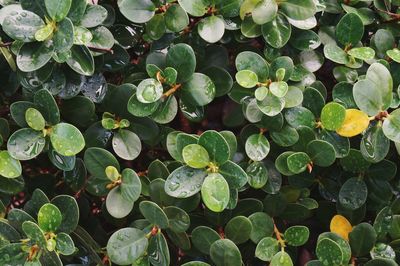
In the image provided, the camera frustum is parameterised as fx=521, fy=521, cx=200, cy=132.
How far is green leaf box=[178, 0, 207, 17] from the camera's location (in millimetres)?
1061

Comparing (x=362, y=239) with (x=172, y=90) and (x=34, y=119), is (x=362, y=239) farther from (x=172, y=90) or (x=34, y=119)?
(x=34, y=119)

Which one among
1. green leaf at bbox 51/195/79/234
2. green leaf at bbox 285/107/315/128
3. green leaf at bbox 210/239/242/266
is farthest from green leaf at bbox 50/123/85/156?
green leaf at bbox 285/107/315/128

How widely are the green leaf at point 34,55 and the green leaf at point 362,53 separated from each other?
2.10ft

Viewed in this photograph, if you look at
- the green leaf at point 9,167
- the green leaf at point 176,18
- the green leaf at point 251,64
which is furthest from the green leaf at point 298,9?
the green leaf at point 9,167

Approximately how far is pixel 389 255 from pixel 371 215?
16 centimetres

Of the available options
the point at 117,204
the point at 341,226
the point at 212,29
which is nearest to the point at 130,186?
the point at 117,204

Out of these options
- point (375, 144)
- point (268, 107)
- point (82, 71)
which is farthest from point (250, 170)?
point (82, 71)

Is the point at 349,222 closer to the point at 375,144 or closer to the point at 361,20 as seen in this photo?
the point at 375,144

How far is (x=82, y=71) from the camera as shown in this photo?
1.02m

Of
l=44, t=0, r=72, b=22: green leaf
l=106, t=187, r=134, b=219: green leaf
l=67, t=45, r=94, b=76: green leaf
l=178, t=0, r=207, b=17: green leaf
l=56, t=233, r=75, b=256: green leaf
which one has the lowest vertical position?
l=56, t=233, r=75, b=256: green leaf

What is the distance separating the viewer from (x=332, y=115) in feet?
3.50

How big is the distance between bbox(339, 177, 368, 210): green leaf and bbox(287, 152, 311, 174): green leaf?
0.40 feet

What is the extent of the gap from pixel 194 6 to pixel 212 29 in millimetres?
61

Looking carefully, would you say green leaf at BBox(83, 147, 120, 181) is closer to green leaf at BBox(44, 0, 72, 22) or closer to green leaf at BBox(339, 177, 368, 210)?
green leaf at BBox(44, 0, 72, 22)
